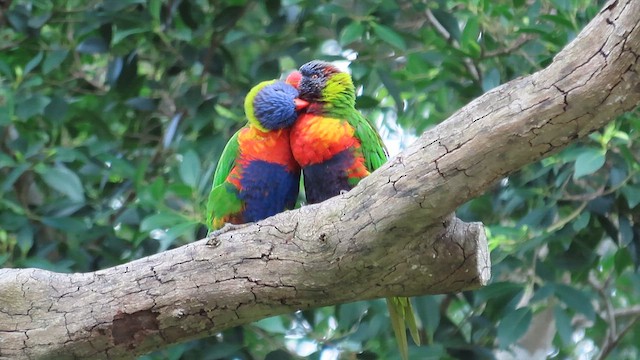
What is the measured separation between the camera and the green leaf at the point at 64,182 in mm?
3822

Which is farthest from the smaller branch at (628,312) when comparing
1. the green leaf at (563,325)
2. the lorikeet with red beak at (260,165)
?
the lorikeet with red beak at (260,165)

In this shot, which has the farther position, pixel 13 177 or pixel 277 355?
pixel 13 177

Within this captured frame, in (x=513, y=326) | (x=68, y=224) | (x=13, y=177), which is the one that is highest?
(x=13, y=177)

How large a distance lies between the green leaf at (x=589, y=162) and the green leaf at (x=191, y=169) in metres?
1.50

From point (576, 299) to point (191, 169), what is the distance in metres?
1.66

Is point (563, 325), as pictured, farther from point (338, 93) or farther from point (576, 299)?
point (338, 93)

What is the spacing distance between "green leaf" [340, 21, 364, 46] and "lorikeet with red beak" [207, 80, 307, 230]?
0.57 meters

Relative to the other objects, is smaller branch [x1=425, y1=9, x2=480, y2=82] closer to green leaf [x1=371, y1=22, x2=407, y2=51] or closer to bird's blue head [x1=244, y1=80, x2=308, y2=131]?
green leaf [x1=371, y1=22, x2=407, y2=51]

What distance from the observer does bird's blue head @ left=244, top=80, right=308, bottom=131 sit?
3.24 metres

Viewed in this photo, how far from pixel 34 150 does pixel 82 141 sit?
0.42 metres

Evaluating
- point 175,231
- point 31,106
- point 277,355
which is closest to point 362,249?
point 175,231

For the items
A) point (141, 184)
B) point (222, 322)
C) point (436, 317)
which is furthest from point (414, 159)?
point (141, 184)

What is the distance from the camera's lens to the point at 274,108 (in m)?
3.24

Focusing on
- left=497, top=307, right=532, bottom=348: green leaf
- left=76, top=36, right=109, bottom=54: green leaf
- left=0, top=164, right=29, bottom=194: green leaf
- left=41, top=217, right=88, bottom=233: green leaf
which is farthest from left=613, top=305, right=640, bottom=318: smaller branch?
left=0, top=164, right=29, bottom=194: green leaf
